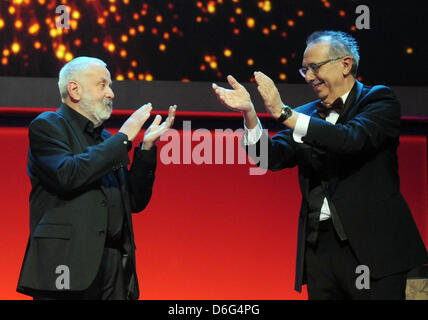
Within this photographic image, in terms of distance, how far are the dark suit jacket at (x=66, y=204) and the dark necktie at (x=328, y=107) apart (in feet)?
2.35

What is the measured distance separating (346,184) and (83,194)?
2.86ft

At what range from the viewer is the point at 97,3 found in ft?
9.96

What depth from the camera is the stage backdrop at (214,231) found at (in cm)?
310

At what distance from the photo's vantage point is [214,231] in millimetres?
3143

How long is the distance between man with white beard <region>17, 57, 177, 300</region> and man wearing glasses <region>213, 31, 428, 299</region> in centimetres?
45

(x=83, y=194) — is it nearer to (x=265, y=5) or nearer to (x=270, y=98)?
(x=270, y=98)

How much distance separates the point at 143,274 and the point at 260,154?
4.34ft

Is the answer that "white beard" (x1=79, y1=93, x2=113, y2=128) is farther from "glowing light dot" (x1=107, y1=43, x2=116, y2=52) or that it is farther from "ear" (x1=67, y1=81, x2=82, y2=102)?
"glowing light dot" (x1=107, y1=43, x2=116, y2=52)

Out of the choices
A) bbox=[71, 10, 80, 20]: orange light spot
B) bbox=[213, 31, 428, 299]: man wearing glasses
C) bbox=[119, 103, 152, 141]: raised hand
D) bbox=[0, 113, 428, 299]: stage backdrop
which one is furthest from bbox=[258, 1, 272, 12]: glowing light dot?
bbox=[119, 103, 152, 141]: raised hand

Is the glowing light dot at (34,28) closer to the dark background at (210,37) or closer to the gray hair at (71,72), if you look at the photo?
the dark background at (210,37)

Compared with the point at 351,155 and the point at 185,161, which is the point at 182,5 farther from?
the point at 351,155

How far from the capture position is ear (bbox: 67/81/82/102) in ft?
6.81

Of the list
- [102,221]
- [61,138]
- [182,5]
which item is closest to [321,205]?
[102,221]

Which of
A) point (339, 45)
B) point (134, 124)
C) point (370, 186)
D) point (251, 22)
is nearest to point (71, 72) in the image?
point (134, 124)
